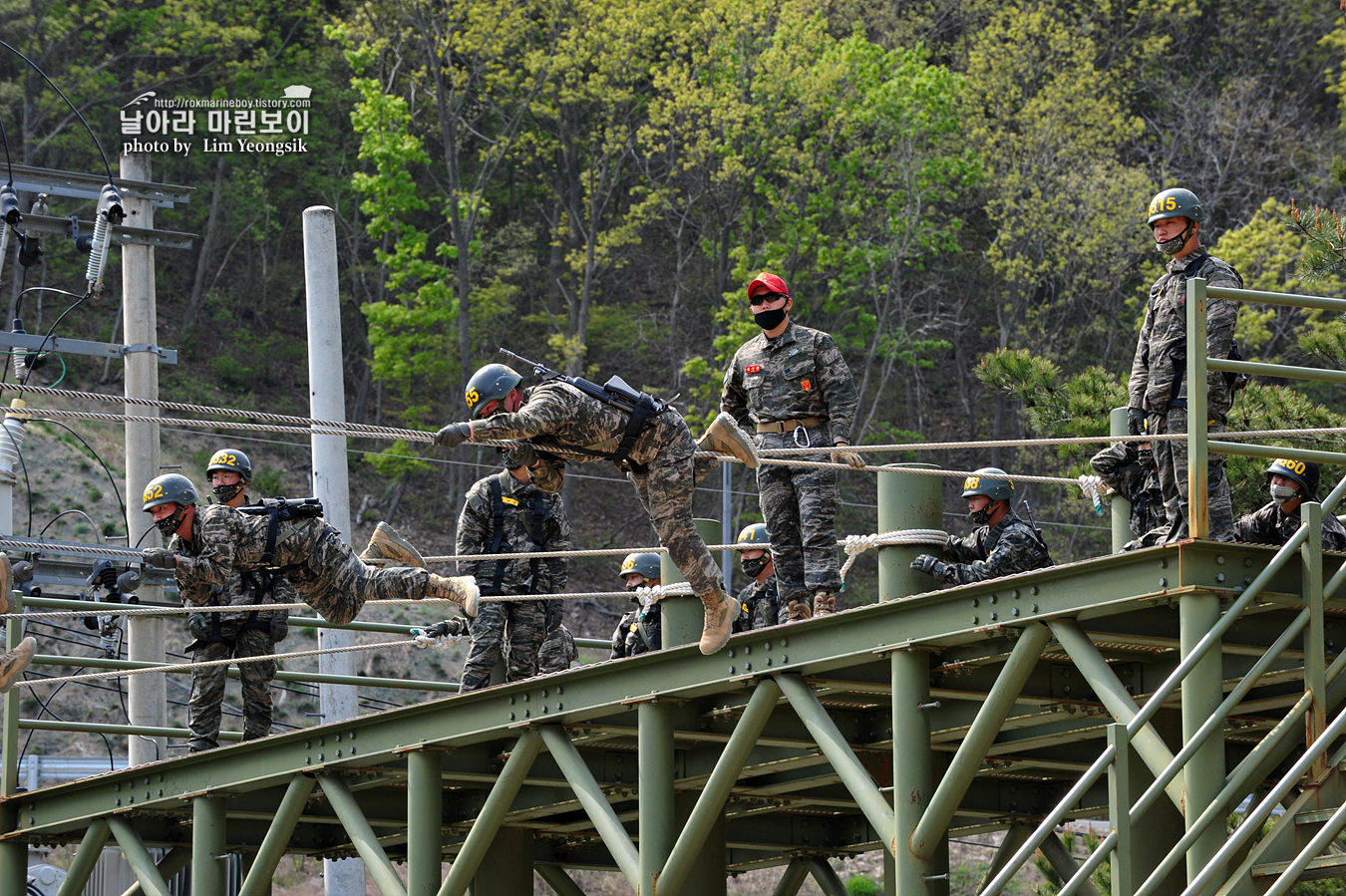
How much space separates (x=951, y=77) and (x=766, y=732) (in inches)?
1331

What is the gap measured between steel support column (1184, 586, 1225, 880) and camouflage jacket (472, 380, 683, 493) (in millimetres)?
3062

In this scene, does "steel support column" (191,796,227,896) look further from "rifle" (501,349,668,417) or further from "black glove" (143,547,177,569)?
"rifle" (501,349,668,417)

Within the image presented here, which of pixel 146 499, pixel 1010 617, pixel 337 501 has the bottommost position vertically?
pixel 1010 617

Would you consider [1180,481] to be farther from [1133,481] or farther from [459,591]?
[459,591]

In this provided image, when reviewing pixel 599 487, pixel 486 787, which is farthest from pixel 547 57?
pixel 486 787

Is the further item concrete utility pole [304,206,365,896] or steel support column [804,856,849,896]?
concrete utility pole [304,206,365,896]

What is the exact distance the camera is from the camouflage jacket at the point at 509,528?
11508 mm

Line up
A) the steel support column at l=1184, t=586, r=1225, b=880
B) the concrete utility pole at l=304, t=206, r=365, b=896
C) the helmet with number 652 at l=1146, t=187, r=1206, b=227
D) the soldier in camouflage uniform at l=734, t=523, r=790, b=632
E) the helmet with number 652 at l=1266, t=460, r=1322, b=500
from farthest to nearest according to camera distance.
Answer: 1. the concrete utility pole at l=304, t=206, r=365, b=896
2. the soldier in camouflage uniform at l=734, t=523, r=790, b=632
3. the helmet with number 652 at l=1266, t=460, r=1322, b=500
4. the helmet with number 652 at l=1146, t=187, r=1206, b=227
5. the steel support column at l=1184, t=586, r=1225, b=880

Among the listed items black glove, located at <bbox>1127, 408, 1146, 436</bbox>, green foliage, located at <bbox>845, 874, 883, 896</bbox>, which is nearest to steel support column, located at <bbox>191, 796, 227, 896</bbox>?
black glove, located at <bbox>1127, 408, 1146, 436</bbox>

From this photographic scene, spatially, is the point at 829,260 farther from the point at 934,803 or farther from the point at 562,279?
the point at 934,803

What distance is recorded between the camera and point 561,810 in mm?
11875

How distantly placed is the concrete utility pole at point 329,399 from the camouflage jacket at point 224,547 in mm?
3032

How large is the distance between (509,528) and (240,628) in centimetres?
190

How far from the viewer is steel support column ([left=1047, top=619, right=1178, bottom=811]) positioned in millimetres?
7402
